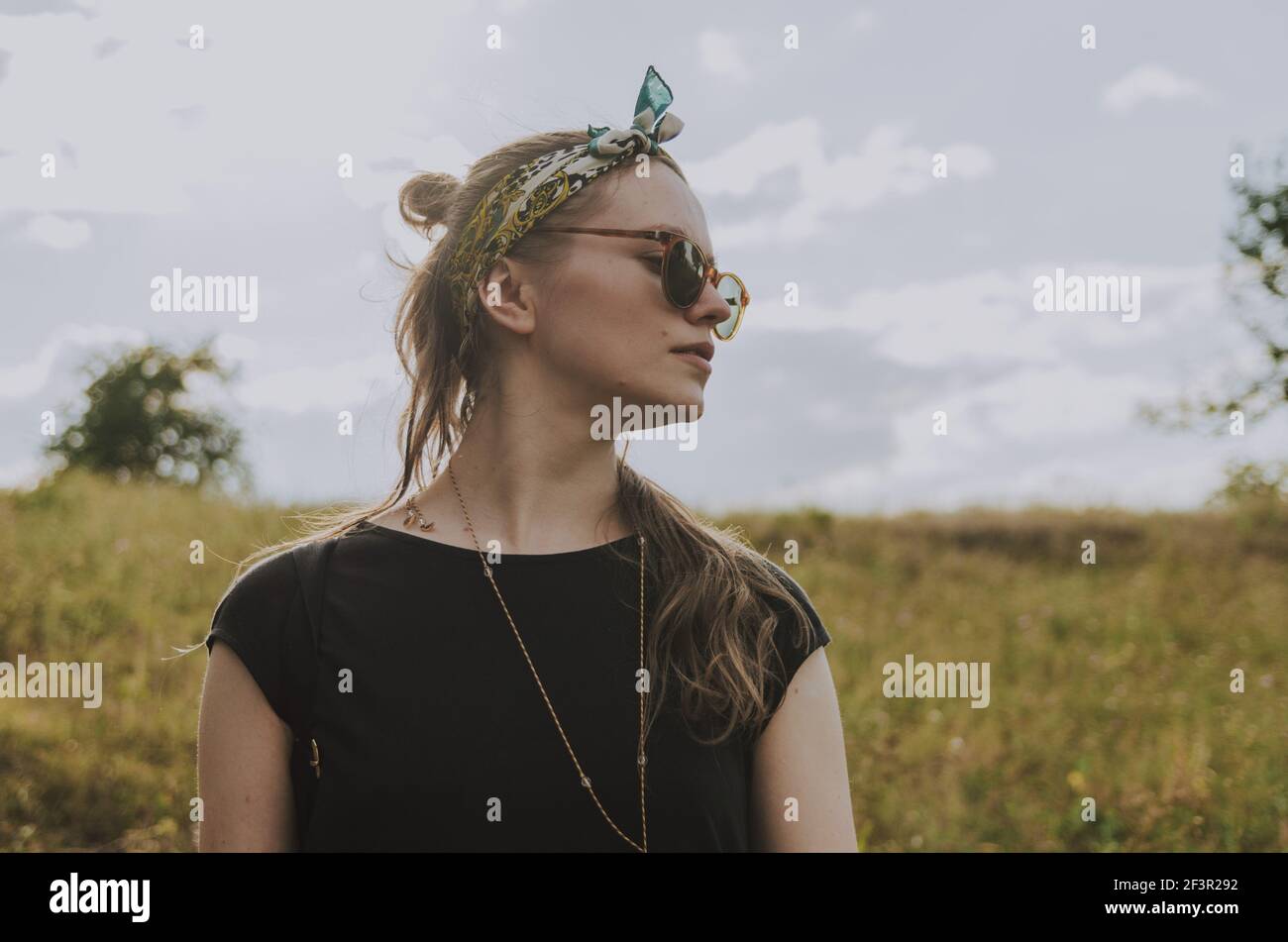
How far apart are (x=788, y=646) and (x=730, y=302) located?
0.84 metres

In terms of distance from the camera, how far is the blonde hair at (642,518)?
2.13m

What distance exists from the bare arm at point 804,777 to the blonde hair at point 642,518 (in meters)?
0.07

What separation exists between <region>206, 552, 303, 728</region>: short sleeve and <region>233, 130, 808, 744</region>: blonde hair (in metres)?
0.16

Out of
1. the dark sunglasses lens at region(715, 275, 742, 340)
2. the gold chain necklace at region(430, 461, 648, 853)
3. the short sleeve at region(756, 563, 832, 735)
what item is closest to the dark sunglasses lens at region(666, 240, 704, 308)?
the dark sunglasses lens at region(715, 275, 742, 340)

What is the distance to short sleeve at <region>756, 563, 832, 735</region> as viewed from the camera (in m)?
2.16

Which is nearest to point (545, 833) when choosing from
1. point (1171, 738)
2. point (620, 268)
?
point (620, 268)

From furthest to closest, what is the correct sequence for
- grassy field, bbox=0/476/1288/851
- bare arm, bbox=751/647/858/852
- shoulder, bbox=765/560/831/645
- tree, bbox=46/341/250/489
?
tree, bbox=46/341/250/489 → grassy field, bbox=0/476/1288/851 → shoulder, bbox=765/560/831/645 → bare arm, bbox=751/647/858/852

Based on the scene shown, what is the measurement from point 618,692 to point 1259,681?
8.35 meters

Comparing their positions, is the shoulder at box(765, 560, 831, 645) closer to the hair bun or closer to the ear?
the ear

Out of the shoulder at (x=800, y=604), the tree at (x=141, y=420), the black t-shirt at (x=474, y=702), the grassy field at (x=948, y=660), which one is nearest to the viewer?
the black t-shirt at (x=474, y=702)

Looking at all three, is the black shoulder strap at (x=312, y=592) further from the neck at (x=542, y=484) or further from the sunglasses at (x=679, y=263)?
the sunglasses at (x=679, y=263)

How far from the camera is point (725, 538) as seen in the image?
2414mm

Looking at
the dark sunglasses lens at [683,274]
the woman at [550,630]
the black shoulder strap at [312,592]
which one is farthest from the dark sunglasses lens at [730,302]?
the black shoulder strap at [312,592]

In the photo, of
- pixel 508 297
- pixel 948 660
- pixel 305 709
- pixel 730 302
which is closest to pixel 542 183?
pixel 508 297
